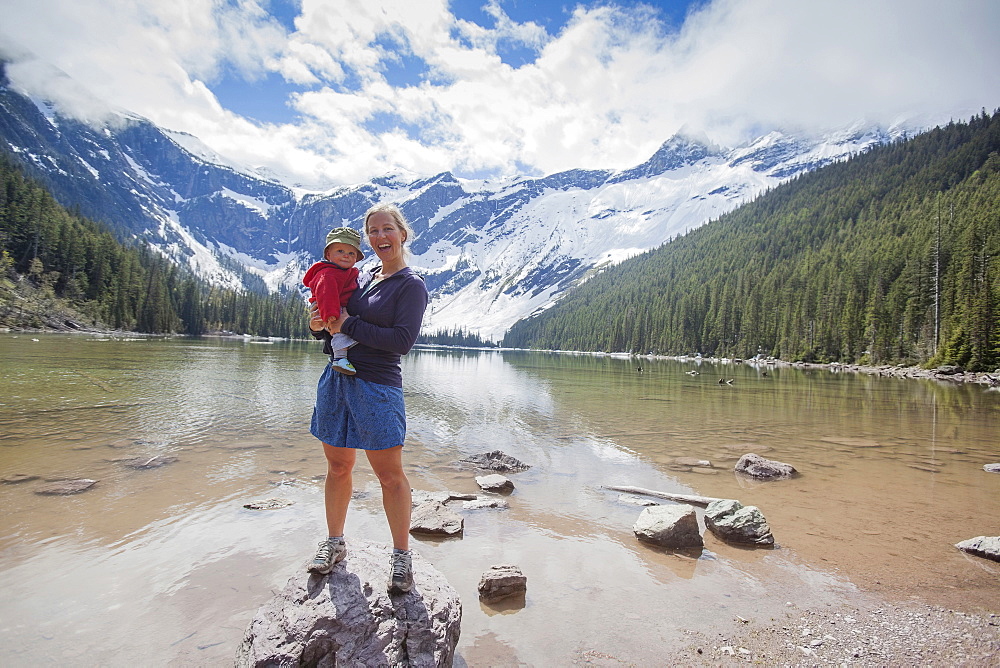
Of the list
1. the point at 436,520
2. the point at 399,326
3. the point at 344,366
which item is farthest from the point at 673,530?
the point at 344,366

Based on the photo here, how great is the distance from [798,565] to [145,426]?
53.3ft

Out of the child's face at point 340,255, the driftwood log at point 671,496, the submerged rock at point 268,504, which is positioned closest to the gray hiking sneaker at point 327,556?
the child's face at point 340,255

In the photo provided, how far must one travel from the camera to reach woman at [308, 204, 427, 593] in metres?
3.71

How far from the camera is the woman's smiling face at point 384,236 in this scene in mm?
4000

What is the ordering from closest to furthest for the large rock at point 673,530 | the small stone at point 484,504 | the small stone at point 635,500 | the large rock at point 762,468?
the large rock at point 673,530 → the small stone at point 484,504 → the small stone at point 635,500 → the large rock at point 762,468

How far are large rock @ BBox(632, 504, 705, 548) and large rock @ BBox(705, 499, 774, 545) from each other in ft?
1.45

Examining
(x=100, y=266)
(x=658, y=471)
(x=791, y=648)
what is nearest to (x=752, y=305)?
(x=658, y=471)

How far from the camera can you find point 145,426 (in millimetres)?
13953

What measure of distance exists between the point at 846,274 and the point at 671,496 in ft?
311

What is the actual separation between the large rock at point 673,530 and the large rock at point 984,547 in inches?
137

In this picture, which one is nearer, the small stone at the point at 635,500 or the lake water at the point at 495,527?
the lake water at the point at 495,527

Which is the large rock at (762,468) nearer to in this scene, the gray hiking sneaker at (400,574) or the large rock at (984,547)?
the large rock at (984,547)

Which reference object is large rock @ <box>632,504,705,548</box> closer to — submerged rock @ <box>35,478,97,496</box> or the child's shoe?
the child's shoe

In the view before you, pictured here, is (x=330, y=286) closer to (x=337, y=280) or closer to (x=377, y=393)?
(x=337, y=280)
